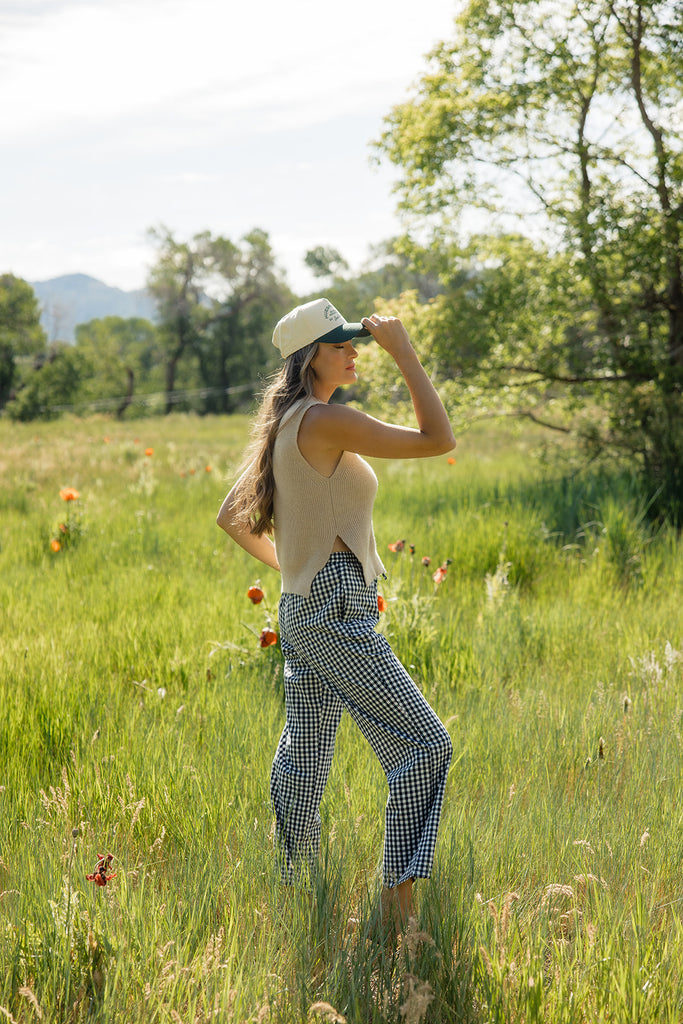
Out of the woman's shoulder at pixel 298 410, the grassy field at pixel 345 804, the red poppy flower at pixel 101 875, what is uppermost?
the woman's shoulder at pixel 298 410

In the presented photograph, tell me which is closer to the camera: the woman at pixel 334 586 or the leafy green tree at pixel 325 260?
the woman at pixel 334 586

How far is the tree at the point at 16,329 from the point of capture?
49.5 meters

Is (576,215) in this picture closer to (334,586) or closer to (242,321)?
(334,586)

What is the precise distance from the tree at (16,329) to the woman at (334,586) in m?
51.6

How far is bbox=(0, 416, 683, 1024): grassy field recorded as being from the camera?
81.1 inches

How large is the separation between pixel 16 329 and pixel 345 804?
52447 mm

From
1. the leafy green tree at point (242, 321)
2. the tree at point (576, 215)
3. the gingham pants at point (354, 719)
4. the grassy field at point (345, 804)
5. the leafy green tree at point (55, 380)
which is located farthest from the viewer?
the leafy green tree at point (242, 321)

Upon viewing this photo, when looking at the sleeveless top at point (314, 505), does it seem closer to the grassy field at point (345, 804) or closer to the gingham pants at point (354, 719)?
the gingham pants at point (354, 719)

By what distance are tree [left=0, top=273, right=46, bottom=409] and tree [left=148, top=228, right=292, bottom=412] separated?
8003 mm

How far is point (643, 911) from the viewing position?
7.35 ft

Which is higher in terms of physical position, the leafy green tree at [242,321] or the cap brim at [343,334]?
the leafy green tree at [242,321]

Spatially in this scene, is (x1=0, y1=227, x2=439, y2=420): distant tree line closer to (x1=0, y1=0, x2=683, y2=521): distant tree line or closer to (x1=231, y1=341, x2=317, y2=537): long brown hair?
(x1=0, y1=0, x2=683, y2=521): distant tree line

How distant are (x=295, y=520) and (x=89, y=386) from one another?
60.4 m

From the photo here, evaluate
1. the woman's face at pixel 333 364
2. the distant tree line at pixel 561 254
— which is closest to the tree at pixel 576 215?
the distant tree line at pixel 561 254
